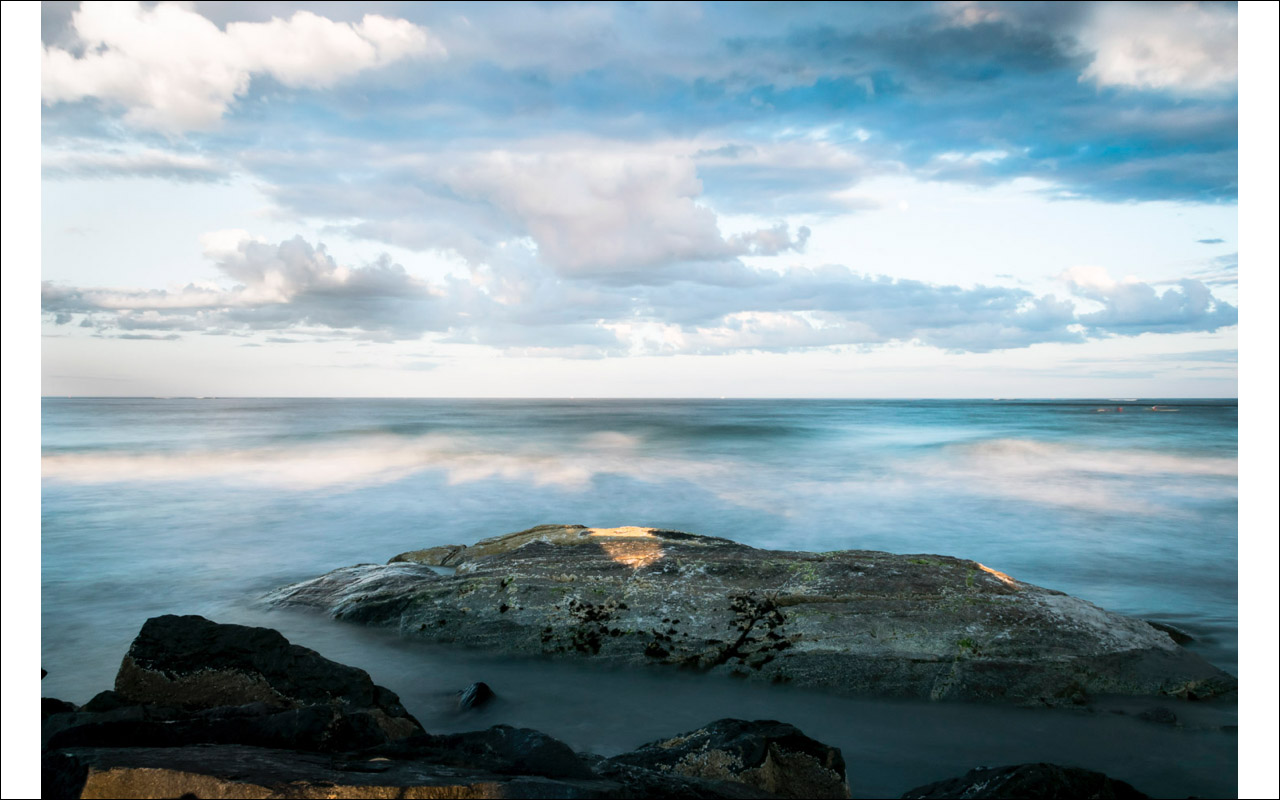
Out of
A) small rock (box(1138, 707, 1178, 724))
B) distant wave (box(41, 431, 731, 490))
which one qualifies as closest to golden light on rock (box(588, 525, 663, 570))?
small rock (box(1138, 707, 1178, 724))

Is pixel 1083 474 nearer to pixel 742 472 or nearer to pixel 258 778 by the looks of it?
pixel 742 472

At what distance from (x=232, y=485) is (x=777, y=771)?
19.6m

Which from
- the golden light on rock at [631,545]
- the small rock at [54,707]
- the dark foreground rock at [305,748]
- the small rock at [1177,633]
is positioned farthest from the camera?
the golden light on rock at [631,545]

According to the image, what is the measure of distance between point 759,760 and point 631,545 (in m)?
4.31

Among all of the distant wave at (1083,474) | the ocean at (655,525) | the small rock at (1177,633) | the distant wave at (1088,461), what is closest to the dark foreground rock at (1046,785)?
the ocean at (655,525)

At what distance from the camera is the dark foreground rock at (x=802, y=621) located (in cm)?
565

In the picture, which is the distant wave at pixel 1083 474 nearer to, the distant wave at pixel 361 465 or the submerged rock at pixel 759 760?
the distant wave at pixel 361 465

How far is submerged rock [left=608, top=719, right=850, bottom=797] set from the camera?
149 inches

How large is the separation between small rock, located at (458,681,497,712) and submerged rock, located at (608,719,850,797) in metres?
2.16

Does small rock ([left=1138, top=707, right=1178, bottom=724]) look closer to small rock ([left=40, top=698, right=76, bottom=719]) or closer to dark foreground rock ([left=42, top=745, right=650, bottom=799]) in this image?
dark foreground rock ([left=42, top=745, right=650, bottom=799])

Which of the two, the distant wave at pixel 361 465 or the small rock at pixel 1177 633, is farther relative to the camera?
the distant wave at pixel 361 465

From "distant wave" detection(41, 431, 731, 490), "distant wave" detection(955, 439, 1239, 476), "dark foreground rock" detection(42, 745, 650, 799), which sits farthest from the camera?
"distant wave" detection(955, 439, 1239, 476)

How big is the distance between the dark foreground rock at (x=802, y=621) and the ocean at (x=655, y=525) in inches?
9.9

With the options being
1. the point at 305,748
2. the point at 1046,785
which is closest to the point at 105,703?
the point at 305,748
